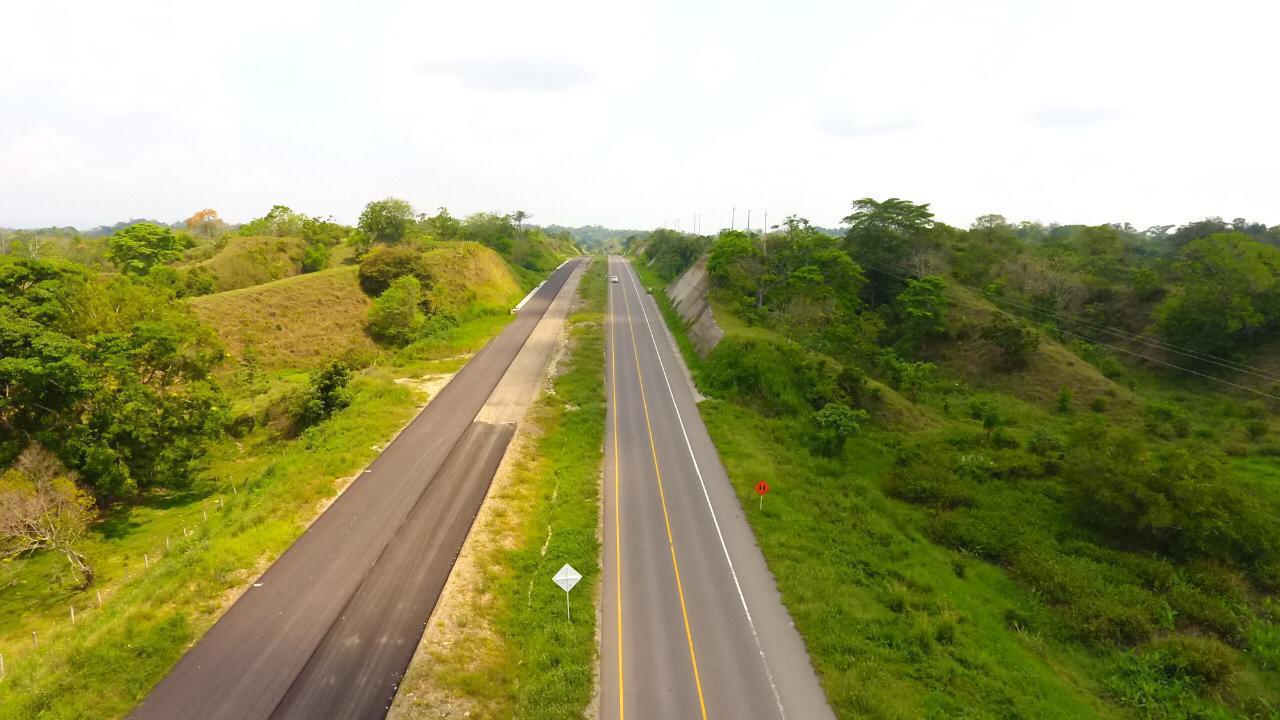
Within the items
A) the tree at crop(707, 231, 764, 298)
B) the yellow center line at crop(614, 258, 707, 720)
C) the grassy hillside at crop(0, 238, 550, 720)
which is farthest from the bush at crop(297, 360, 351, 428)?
the tree at crop(707, 231, 764, 298)

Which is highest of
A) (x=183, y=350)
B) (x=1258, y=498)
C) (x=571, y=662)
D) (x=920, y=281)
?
(x=920, y=281)

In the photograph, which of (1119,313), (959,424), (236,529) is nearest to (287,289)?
(236,529)

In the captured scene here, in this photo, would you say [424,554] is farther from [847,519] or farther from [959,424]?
[959,424]

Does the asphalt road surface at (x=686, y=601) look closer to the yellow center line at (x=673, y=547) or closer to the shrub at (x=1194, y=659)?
the yellow center line at (x=673, y=547)

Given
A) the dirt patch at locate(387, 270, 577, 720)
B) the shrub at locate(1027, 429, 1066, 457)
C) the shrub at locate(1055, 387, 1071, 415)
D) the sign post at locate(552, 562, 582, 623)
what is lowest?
the dirt patch at locate(387, 270, 577, 720)

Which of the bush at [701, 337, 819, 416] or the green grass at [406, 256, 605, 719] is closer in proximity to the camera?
the green grass at [406, 256, 605, 719]

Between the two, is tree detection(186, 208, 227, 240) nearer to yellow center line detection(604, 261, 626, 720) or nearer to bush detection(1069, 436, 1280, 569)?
yellow center line detection(604, 261, 626, 720)

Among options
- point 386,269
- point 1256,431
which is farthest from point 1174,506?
point 386,269

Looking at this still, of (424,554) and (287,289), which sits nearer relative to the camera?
(424,554)
